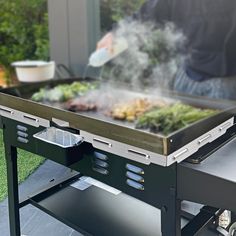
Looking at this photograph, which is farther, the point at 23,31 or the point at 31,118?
the point at 23,31

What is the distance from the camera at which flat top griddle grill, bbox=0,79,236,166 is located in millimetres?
1100

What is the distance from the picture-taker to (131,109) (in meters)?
1.51

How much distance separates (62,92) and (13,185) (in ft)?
1.70

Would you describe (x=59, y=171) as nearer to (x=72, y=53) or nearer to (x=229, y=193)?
(x=72, y=53)

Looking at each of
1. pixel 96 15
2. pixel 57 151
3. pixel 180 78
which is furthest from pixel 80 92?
A: pixel 96 15

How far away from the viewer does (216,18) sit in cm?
219

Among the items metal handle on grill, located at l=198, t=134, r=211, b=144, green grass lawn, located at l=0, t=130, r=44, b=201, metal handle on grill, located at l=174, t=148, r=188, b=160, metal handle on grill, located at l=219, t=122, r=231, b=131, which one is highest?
metal handle on grill, located at l=219, t=122, r=231, b=131

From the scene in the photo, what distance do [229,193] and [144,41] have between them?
168cm

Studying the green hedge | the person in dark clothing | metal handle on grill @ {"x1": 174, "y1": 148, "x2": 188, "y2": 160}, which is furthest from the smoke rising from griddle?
the green hedge

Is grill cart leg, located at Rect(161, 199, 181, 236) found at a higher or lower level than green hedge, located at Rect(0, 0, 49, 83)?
lower

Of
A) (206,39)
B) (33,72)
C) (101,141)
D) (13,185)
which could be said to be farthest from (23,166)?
(101,141)

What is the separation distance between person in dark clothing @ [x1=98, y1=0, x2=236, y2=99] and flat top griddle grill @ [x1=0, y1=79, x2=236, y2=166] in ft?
2.08

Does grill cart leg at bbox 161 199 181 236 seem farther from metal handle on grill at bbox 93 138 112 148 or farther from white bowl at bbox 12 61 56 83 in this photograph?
white bowl at bbox 12 61 56 83

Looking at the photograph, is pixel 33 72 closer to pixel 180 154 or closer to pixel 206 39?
pixel 206 39
